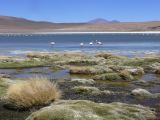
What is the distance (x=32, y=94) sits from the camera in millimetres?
18719

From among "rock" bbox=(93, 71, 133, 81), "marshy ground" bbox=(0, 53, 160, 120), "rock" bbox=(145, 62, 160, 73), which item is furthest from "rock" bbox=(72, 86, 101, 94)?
"rock" bbox=(145, 62, 160, 73)

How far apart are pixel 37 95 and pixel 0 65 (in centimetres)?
2529

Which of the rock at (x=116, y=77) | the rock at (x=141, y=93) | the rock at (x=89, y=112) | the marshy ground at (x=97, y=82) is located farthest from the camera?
the rock at (x=116, y=77)

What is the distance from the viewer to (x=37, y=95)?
742 inches

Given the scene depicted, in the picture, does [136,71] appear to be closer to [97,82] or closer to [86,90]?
[97,82]

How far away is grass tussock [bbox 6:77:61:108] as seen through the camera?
18719 millimetres

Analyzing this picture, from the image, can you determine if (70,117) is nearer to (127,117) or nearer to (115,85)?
(127,117)

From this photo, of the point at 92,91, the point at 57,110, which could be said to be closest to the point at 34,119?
the point at 57,110

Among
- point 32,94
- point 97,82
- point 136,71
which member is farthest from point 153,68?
point 32,94

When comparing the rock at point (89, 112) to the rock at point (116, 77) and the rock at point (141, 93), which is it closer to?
the rock at point (141, 93)

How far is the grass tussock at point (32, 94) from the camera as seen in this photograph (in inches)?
737

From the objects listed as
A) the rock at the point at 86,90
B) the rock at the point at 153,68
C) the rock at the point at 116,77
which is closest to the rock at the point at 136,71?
the rock at the point at 153,68

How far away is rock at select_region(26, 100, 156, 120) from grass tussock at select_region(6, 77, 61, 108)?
1.63 m

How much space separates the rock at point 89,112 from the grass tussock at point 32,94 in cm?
163
